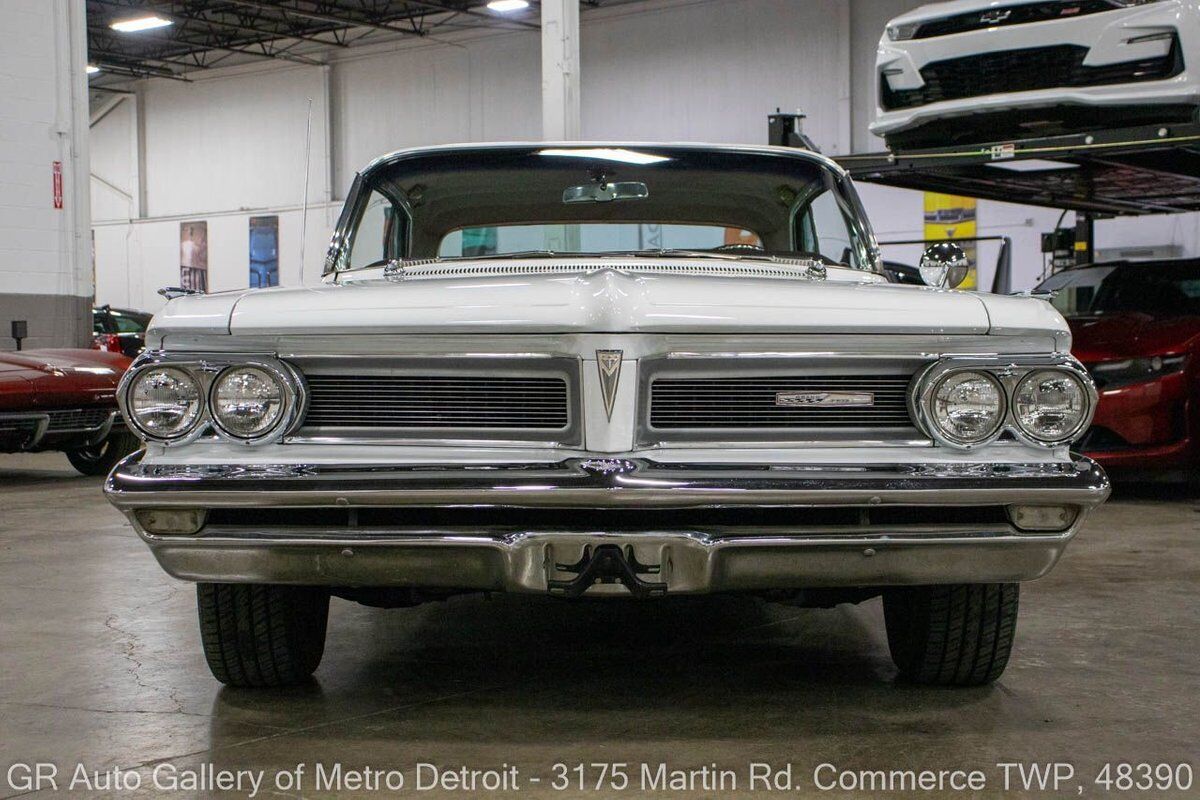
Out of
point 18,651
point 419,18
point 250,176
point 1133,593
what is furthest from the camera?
point 250,176

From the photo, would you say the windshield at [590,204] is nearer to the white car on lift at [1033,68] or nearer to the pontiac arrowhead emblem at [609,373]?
the pontiac arrowhead emblem at [609,373]

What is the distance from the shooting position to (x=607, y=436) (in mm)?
2678

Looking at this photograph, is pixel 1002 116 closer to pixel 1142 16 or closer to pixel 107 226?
pixel 1142 16

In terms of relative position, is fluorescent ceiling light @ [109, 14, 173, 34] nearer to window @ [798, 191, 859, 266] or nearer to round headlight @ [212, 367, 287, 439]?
window @ [798, 191, 859, 266]

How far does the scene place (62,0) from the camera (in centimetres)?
1188

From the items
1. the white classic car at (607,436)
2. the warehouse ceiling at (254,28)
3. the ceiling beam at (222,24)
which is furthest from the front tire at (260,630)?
the ceiling beam at (222,24)

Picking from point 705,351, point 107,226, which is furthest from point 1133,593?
point 107,226

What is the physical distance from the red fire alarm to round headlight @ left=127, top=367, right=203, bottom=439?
10.0 meters

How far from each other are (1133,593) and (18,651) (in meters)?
3.67

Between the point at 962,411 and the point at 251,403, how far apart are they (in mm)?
1480

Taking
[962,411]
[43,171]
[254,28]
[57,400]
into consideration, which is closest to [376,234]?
[962,411]

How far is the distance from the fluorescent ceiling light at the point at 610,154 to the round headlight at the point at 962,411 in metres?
1.49

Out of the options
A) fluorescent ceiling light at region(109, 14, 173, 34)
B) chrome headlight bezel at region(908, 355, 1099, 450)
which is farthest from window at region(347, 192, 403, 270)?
fluorescent ceiling light at region(109, 14, 173, 34)

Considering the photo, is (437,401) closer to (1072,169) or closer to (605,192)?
(605,192)
